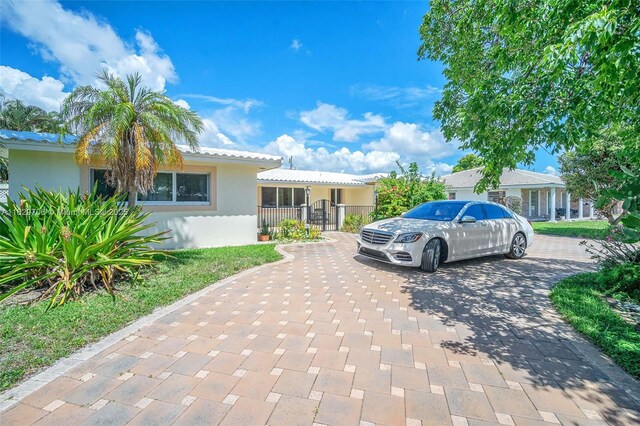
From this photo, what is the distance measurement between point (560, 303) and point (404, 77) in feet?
38.4

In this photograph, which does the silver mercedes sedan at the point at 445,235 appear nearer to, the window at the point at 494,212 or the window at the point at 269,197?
the window at the point at 494,212

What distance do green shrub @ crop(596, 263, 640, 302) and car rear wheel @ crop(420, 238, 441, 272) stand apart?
2.89m

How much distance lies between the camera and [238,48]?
10.4 metres

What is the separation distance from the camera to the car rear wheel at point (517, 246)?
330 inches

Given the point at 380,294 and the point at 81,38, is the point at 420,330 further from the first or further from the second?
the point at 81,38

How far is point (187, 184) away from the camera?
997cm

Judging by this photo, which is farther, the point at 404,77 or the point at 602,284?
the point at 404,77

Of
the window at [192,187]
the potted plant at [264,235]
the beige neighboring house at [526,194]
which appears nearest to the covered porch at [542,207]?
the beige neighboring house at [526,194]

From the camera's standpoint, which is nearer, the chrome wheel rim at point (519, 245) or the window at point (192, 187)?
the chrome wheel rim at point (519, 245)

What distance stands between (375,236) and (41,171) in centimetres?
898

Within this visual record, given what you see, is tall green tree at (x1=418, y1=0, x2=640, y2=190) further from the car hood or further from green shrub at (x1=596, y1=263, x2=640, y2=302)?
green shrub at (x1=596, y1=263, x2=640, y2=302)

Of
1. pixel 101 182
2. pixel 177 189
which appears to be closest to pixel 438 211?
pixel 177 189

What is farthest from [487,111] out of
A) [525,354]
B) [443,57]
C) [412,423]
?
[443,57]

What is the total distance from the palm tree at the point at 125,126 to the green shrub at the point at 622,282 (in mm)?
9596
